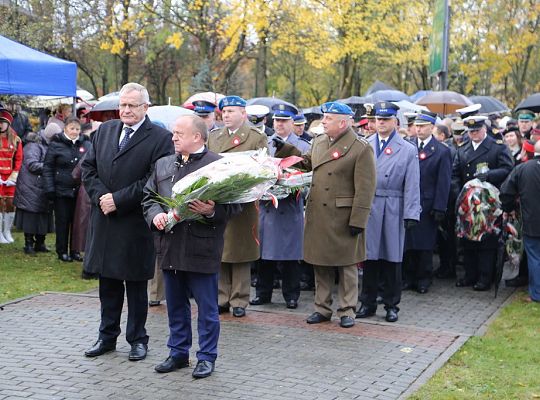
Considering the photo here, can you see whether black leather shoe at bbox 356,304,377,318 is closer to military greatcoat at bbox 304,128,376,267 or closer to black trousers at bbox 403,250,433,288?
military greatcoat at bbox 304,128,376,267

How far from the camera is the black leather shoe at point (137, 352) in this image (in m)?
7.04

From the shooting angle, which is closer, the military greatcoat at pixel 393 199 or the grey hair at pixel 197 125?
the grey hair at pixel 197 125

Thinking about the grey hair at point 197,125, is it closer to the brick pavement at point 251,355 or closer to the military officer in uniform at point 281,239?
the brick pavement at point 251,355

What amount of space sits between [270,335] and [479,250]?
13.2 ft

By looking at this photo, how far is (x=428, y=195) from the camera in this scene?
1083 centimetres

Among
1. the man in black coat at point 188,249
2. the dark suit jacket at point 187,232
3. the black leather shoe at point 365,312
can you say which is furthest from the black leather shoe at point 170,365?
the black leather shoe at point 365,312

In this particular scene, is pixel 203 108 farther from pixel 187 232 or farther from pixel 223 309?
pixel 187 232

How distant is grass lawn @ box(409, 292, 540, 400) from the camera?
652cm

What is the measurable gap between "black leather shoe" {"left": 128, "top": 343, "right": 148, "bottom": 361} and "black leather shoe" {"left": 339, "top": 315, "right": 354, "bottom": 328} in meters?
2.28

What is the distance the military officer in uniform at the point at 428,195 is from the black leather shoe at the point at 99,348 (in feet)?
15.6

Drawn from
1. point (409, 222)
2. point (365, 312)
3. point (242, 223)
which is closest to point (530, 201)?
point (409, 222)

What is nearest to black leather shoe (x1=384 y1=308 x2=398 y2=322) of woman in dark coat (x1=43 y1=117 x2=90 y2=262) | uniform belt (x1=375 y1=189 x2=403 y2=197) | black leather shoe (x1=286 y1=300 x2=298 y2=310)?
black leather shoe (x1=286 y1=300 x2=298 y2=310)

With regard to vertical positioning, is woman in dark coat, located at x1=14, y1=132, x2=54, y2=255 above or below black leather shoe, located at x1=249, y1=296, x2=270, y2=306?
above

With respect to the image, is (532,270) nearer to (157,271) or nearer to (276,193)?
(276,193)
